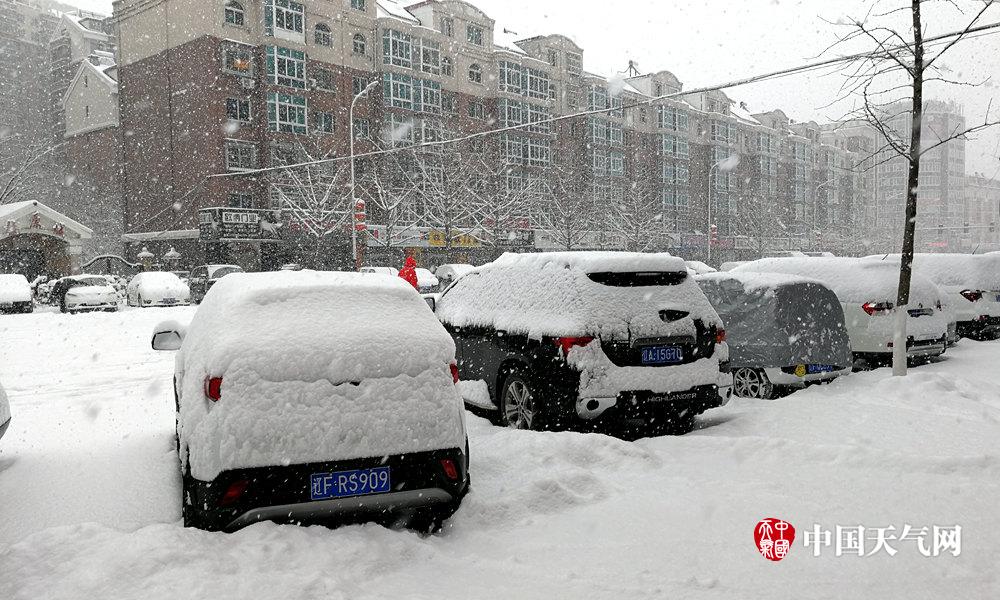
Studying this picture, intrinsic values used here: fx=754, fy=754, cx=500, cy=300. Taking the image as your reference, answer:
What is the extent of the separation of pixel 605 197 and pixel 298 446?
191 feet

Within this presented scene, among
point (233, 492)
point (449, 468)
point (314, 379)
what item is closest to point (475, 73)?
point (449, 468)

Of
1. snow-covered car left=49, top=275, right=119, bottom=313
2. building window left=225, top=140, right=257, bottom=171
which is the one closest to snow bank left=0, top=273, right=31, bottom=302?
snow-covered car left=49, top=275, right=119, bottom=313

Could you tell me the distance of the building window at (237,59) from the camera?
41.7m

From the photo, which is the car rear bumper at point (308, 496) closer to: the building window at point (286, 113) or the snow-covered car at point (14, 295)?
the snow-covered car at point (14, 295)

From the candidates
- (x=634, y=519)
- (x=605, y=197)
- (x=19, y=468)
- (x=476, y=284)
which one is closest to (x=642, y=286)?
(x=476, y=284)

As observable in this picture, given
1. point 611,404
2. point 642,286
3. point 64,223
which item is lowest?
point 611,404

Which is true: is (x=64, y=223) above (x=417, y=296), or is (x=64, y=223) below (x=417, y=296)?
above

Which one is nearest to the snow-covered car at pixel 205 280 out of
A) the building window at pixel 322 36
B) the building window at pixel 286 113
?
the building window at pixel 286 113

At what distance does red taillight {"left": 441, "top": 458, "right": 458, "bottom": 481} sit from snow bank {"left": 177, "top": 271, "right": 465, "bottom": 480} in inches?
3.6

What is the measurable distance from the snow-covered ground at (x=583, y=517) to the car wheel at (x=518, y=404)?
0.19 meters

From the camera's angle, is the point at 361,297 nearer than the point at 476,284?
Yes

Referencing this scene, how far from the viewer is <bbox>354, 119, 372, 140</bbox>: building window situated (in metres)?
47.4

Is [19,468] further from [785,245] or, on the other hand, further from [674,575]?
[785,245]

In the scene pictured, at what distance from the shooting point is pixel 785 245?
80625 mm
